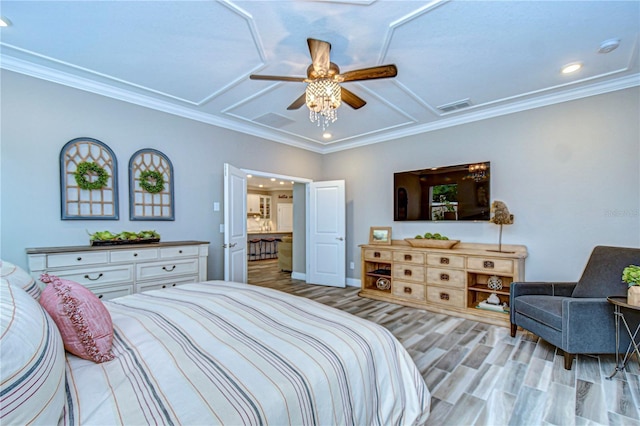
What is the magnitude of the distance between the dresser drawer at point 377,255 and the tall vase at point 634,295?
2580mm

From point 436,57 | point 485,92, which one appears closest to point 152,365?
point 436,57

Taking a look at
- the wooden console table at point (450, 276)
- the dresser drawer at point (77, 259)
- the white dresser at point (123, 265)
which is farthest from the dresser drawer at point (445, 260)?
the dresser drawer at point (77, 259)

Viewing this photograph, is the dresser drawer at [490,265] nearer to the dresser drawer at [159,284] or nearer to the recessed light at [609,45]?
the recessed light at [609,45]

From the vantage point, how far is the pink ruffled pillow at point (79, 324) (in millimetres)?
1152

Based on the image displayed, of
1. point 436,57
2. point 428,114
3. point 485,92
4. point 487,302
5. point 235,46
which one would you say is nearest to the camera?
point 235,46

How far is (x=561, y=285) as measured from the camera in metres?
2.98

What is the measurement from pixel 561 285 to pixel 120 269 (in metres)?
4.50

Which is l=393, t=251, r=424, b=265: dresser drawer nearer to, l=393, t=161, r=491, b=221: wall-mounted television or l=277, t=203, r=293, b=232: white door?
l=393, t=161, r=491, b=221: wall-mounted television

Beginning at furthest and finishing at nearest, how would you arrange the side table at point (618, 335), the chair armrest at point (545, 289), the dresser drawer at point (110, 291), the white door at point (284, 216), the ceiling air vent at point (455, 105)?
the white door at point (284, 216), the ceiling air vent at point (455, 105), the chair armrest at point (545, 289), the dresser drawer at point (110, 291), the side table at point (618, 335)

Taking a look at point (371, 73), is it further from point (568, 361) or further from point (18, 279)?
point (568, 361)

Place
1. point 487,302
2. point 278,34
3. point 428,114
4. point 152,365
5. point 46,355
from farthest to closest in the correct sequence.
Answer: point 428,114 < point 487,302 < point 278,34 < point 152,365 < point 46,355

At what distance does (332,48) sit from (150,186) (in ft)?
8.67

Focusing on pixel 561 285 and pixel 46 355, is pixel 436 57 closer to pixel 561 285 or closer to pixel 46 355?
pixel 561 285

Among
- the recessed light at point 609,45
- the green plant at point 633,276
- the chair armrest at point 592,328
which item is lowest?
the chair armrest at point 592,328
